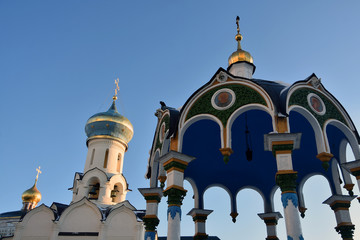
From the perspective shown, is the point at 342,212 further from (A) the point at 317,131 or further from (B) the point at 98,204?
(B) the point at 98,204

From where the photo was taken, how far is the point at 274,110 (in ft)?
31.6

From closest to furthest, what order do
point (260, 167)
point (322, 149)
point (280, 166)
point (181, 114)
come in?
point (280, 166) → point (322, 149) → point (181, 114) → point (260, 167)

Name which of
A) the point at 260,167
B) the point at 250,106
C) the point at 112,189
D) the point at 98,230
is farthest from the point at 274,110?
the point at 112,189

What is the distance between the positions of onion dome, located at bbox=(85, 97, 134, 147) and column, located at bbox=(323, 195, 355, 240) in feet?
71.3

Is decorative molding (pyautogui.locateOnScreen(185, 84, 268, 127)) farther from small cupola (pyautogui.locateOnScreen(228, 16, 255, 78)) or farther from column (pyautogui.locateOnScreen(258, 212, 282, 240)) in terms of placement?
column (pyautogui.locateOnScreen(258, 212, 282, 240))

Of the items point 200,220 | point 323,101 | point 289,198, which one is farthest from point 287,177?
point 200,220

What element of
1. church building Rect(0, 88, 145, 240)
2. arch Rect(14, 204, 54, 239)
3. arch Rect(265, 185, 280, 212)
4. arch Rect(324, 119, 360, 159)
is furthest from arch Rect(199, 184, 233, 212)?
arch Rect(14, 204, 54, 239)

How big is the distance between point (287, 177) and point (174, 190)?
3.26 m

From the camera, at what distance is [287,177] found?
28.6 ft

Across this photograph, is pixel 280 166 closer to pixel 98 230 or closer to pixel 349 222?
pixel 349 222

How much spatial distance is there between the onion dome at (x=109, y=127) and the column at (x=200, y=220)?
18.3 m

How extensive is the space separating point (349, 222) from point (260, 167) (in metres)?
4.05

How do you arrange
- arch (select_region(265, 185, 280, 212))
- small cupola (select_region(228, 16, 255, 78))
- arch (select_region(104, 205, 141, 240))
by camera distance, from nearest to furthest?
arch (select_region(265, 185, 280, 212)) < small cupola (select_region(228, 16, 255, 78)) < arch (select_region(104, 205, 141, 240))

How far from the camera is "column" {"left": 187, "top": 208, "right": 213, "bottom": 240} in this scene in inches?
534
